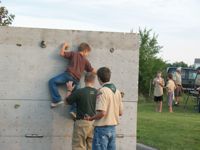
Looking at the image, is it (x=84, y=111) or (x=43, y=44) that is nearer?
(x=84, y=111)

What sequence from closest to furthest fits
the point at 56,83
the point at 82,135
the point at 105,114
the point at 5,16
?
1. the point at 105,114
2. the point at 82,135
3. the point at 56,83
4. the point at 5,16

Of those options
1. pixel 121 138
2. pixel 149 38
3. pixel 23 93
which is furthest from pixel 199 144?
pixel 149 38

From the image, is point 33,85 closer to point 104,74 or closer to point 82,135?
point 82,135

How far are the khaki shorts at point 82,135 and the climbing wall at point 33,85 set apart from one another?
100 centimetres

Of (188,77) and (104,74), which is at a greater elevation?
(188,77)

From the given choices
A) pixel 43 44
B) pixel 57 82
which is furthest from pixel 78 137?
pixel 43 44

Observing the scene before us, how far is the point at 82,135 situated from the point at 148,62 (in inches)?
1279

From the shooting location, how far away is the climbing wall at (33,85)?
461 inches

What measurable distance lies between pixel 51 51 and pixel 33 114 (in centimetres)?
125

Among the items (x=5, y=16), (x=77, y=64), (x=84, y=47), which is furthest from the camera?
(x=5, y=16)

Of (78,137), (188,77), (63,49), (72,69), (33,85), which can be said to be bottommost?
(78,137)

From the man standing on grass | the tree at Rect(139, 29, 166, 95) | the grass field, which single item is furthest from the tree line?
the man standing on grass

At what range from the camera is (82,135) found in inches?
425

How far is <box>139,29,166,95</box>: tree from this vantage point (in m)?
41.8
